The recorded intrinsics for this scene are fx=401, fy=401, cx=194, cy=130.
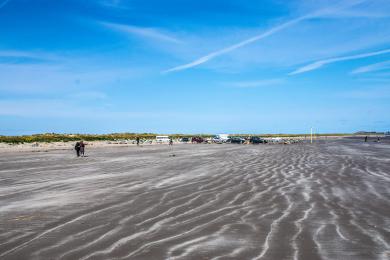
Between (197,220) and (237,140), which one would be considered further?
(237,140)

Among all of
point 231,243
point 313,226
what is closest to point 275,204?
point 313,226

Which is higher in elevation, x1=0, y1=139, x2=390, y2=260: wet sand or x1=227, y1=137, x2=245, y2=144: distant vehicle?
x1=227, y1=137, x2=245, y2=144: distant vehicle

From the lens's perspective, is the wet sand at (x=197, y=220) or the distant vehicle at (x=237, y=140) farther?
the distant vehicle at (x=237, y=140)

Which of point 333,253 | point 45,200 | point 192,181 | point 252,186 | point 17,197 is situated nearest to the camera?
point 333,253

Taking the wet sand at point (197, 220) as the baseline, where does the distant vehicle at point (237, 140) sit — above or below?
above

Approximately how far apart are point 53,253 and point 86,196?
5.60 meters

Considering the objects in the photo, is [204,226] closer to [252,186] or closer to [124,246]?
[124,246]

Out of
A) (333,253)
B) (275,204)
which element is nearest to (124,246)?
(333,253)

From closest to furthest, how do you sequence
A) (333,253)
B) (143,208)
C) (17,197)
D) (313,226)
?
(333,253), (313,226), (143,208), (17,197)

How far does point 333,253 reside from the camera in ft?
18.2

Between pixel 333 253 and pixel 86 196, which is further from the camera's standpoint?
pixel 86 196

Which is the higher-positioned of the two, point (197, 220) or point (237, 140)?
point (237, 140)

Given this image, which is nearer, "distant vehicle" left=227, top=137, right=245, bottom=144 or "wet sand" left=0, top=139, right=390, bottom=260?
"wet sand" left=0, top=139, right=390, bottom=260

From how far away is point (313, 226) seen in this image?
23.8 ft
